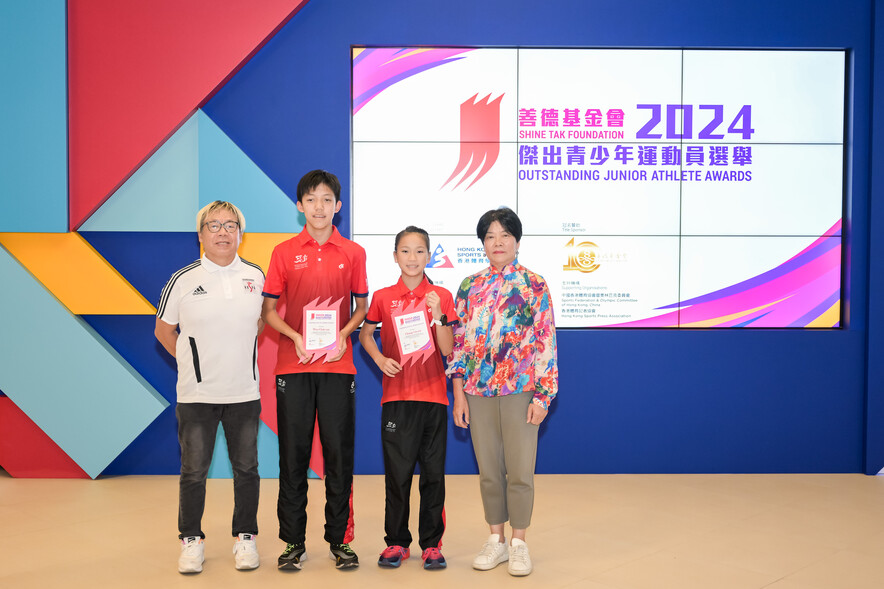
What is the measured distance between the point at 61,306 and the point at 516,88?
3246 millimetres

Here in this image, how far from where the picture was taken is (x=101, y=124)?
442cm

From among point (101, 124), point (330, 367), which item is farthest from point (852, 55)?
point (101, 124)

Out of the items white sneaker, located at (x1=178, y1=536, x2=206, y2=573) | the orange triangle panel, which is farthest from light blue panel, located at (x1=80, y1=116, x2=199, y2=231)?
white sneaker, located at (x1=178, y1=536, x2=206, y2=573)

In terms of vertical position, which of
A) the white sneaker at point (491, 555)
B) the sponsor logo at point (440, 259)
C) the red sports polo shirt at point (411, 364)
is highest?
the sponsor logo at point (440, 259)

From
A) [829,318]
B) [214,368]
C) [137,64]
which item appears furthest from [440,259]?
[829,318]

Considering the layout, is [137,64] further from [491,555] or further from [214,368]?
[491,555]

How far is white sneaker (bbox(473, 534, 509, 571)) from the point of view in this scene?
2.91m

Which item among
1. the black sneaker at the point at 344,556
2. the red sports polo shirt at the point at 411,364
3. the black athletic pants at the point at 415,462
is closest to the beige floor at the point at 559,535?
the black sneaker at the point at 344,556

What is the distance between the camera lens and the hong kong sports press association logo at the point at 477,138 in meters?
4.55

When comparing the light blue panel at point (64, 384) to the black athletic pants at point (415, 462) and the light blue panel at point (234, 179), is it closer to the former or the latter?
the light blue panel at point (234, 179)

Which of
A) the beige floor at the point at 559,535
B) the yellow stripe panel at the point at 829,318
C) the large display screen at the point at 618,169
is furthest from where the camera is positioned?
the yellow stripe panel at the point at 829,318

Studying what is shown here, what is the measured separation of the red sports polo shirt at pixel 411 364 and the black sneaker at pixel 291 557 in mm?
717

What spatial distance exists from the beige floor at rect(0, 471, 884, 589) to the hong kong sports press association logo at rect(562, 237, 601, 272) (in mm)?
1381

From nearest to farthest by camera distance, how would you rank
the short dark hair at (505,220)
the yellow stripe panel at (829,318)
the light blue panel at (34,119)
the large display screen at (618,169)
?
the short dark hair at (505,220)
the light blue panel at (34,119)
the large display screen at (618,169)
the yellow stripe panel at (829,318)
